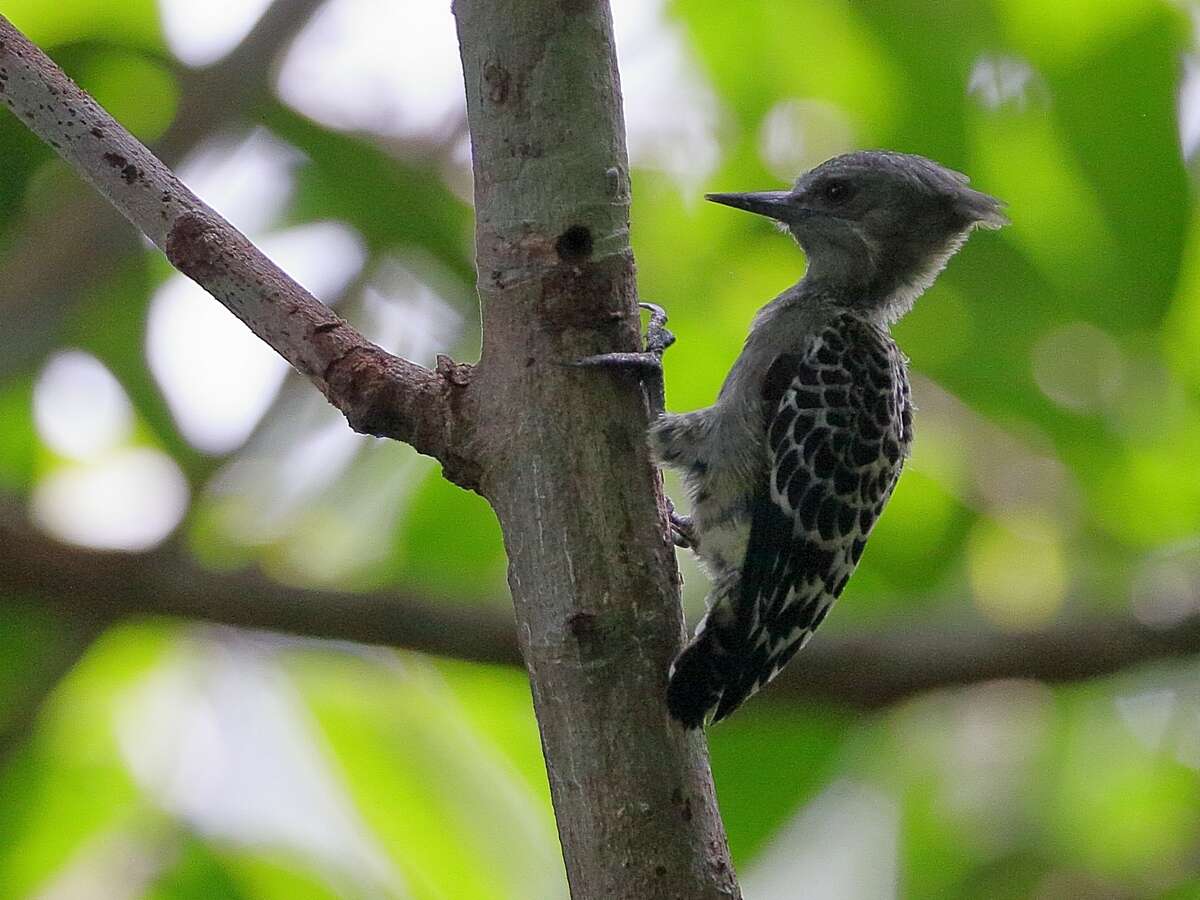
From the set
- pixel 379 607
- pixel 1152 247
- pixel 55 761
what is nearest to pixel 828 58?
pixel 1152 247

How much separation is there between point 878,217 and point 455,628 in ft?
5.30

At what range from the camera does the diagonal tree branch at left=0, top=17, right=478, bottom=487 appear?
7.54 feet

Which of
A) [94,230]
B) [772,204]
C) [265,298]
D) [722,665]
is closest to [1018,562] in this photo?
[772,204]

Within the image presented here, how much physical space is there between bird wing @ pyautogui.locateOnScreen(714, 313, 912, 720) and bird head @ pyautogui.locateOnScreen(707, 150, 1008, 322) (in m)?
0.40

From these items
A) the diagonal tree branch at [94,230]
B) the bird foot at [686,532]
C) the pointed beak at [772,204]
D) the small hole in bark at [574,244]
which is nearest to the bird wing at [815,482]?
the bird foot at [686,532]

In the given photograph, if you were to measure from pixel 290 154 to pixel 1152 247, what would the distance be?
2.72m

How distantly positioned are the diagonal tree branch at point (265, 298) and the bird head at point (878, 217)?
6.19 feet

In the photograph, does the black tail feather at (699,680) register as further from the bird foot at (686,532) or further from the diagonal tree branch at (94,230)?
the diagonal tree branch at (94,230)

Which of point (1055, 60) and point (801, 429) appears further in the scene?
point (1055, 60)

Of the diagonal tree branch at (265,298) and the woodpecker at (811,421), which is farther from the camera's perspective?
the woodpecker at (811,421)

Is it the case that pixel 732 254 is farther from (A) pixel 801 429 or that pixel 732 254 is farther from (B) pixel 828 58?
(A) pixel 801 429

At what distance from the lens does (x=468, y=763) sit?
15.5 feet

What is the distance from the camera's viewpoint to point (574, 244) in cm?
233

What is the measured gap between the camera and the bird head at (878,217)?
3.97 meters
